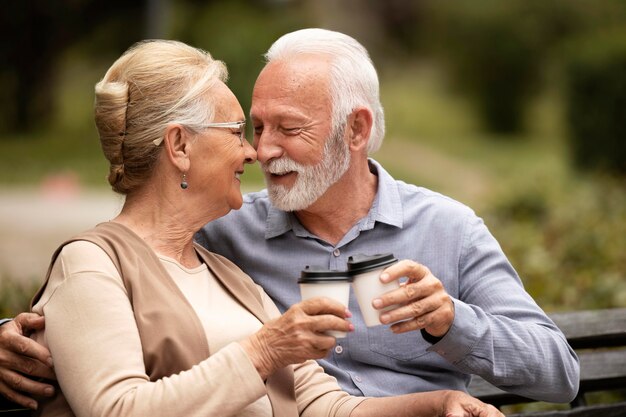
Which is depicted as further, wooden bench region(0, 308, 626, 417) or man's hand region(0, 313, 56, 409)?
wooden bench region(0, 308, 626, 417)

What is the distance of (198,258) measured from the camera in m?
3.05

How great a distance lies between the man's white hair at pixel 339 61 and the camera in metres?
3.35

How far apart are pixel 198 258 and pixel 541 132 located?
67.9 ft

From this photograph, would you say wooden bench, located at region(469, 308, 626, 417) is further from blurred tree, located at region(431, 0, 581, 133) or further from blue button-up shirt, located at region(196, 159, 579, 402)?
blurred tree, located at region(431, 0, 581, 133)

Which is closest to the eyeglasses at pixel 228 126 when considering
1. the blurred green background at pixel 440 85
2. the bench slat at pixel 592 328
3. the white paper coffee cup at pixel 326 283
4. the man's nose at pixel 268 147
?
the man's nose at pixel 268 147

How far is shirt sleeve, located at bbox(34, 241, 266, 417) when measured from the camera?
2.50m

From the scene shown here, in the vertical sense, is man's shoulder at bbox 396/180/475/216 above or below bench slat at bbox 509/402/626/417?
above

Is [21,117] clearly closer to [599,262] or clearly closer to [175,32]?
[175,32]

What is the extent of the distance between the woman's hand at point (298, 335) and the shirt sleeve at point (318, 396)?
1.69 ft

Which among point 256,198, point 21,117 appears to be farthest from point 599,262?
point 21,117

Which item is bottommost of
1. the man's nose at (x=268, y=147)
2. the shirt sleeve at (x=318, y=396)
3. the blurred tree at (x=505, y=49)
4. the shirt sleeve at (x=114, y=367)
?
the blurred tree at (x=505, y=49)

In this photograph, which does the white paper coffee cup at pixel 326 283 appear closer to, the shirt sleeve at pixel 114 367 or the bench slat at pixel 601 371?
the shirt sleeve at pixel 114 367

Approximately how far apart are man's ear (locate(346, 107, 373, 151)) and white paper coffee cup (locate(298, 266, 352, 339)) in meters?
0.98

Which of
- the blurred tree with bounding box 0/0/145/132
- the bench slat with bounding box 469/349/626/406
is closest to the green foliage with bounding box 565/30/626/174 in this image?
the bench slat with bounding box 469/349/626/406
